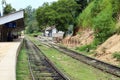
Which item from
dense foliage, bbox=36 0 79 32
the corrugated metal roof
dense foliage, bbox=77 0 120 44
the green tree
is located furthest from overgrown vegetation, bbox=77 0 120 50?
the green tree

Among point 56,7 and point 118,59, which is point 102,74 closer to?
point 118,59

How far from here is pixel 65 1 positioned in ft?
224

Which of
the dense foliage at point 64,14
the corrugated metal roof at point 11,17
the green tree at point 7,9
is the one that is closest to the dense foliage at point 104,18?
the corrugated metal roof at point 11,17

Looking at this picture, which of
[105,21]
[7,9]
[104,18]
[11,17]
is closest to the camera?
[105,21]

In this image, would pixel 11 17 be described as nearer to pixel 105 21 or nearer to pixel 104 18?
pixel 104 18

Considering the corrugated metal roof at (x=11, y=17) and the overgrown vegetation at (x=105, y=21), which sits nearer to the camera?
the overgrown vegetation at (x=105, y=21)

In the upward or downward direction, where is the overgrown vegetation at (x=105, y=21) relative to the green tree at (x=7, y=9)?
downward

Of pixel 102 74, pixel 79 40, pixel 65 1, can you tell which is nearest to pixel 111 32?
pixel 79 40

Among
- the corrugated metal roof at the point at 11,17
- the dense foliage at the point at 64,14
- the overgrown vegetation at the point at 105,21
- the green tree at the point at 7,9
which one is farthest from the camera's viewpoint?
the green tree at the point at 7,9

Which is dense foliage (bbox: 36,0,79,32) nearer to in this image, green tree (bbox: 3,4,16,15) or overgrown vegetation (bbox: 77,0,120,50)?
overgrown vegetation (bbox: 77,0,120,50)

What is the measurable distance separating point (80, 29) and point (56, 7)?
12.8 metres

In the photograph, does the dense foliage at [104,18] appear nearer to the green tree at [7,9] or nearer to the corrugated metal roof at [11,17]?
the corrugated metal roof at [11,17]

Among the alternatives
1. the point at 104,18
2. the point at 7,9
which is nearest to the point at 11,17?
the point at 104,18

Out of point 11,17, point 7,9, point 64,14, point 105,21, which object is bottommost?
point 105,21
